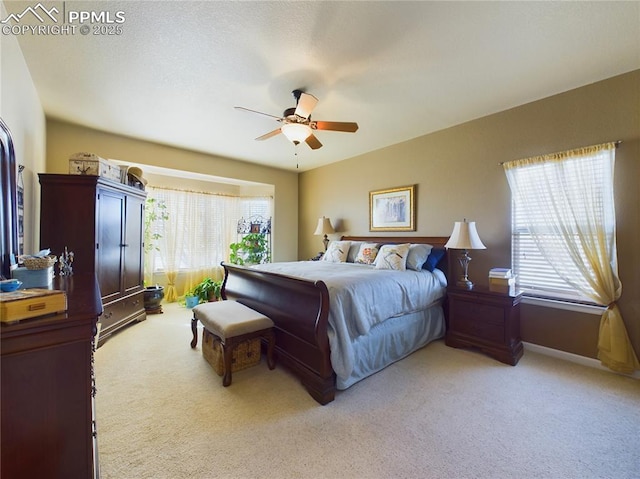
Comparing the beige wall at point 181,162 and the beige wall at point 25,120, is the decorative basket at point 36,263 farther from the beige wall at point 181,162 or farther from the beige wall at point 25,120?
the beige wall at point 181,162

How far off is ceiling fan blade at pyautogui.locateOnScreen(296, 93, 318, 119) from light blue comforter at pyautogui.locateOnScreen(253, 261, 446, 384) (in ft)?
4.97

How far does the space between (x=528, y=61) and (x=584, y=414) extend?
2.77m

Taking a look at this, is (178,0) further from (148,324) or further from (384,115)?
(148,324)

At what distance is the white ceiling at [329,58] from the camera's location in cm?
173

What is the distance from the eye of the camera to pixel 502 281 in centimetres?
278

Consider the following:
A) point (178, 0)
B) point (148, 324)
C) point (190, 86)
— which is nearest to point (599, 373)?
point (178, 0)

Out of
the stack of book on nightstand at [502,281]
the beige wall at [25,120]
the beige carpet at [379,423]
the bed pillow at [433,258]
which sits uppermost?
the beige wall at [25,120]

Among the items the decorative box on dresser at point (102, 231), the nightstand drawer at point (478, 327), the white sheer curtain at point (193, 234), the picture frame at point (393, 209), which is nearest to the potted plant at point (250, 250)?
the white sheer curtain at point (193, 234)

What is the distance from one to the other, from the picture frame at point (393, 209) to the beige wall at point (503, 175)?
0.11 meters

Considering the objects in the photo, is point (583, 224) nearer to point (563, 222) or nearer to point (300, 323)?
point (563, 222)

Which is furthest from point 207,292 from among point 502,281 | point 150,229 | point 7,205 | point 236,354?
point 502,281

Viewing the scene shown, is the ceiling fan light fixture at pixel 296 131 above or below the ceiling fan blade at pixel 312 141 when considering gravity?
below

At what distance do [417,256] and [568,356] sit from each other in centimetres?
174

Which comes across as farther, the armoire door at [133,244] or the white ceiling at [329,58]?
the armoire door at [133,244]
